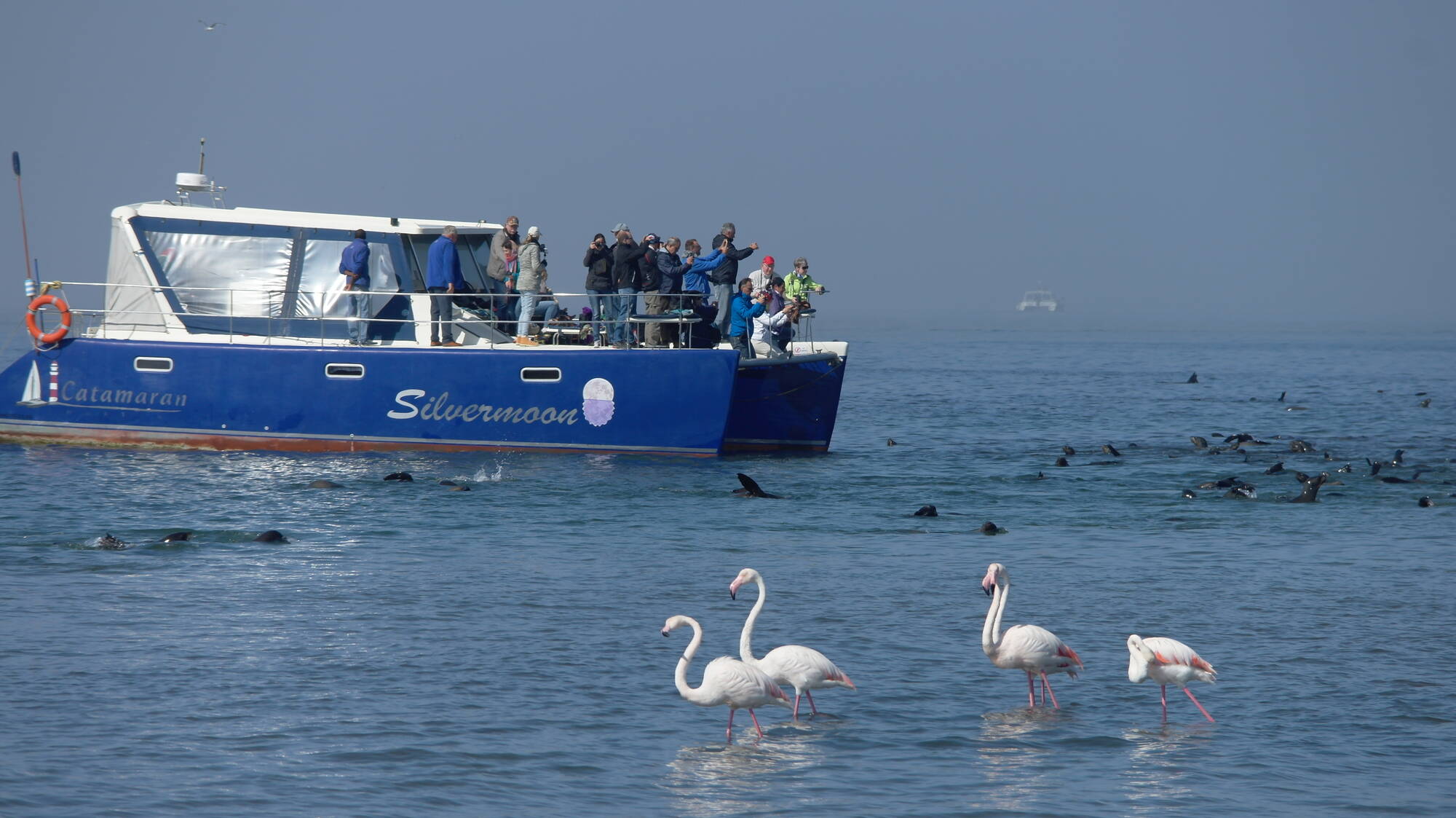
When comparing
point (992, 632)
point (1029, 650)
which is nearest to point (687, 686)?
point (992, 632)

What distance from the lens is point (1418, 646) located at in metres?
12.9

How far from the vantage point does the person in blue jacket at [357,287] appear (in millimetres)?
23078

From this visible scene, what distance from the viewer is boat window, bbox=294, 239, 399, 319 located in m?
24.4

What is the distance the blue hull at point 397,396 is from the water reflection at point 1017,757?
12.7 meters

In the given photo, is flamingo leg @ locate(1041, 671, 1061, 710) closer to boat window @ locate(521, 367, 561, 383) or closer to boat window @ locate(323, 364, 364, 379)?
boat window @ locate(521, 367, 561, 383)

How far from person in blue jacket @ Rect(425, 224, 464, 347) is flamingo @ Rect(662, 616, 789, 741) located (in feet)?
45.5

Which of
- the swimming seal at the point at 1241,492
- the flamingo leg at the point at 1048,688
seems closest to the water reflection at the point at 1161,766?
the flamingo leg at the point at 1048,688

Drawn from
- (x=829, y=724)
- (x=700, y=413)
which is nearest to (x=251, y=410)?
(x=700, y=413)

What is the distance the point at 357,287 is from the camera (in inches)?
957

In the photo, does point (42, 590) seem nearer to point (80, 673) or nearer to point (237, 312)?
point (80, 673)

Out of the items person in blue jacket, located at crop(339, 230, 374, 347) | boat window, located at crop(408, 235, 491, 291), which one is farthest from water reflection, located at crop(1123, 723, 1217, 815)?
boat window, located at crop(408, 235, 491, 291)

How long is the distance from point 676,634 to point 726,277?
11.7 m

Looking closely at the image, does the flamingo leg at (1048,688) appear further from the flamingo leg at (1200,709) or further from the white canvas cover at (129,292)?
the white canvas cover at (129,292)

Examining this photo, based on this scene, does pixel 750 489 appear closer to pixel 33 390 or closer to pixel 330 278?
pixel 330 278
